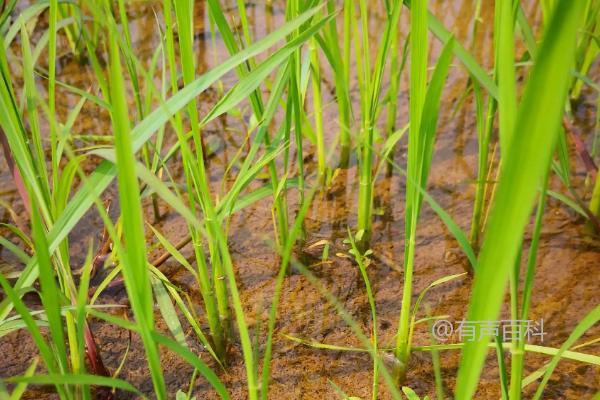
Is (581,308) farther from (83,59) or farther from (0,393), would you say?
(83,59)

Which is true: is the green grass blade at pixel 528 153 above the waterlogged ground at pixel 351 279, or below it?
above

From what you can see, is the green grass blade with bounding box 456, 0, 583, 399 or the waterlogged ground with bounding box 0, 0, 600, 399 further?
the waterlogged ground with bounding box 0, 0, 600, 399

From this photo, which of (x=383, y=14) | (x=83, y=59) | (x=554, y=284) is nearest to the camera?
(x=554, y=284)

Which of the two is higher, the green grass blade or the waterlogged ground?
the green grass blade

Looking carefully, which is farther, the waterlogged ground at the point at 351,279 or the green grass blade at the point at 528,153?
the waterlogged ground at the point at 351,279

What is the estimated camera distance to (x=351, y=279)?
99 centimetres

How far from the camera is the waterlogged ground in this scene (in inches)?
32.8

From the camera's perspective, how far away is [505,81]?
0.48m

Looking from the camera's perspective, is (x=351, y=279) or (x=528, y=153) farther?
(x=351, y=279)

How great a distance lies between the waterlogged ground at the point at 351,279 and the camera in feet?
2.73

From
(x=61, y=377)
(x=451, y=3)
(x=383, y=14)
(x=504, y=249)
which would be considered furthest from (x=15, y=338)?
(x=451, y=3)

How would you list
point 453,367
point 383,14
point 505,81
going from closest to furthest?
Result: point 505,81 → point 453,367 → point 383,14

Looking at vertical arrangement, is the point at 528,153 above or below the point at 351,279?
above

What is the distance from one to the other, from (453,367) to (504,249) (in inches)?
20.3
